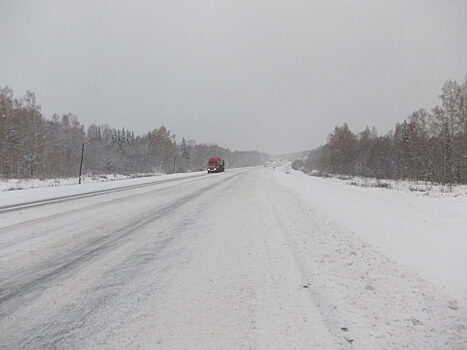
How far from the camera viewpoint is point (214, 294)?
2.42 m

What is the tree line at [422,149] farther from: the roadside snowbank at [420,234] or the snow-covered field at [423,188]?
the roadside snowbank at [420,234]

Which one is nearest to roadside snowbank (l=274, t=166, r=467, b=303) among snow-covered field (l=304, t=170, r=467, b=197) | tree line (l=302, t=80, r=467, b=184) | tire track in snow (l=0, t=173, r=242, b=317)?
tire track in snow (l=0, t=173, r=242, b=317)

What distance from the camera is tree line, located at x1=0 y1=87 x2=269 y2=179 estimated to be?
3744 cm

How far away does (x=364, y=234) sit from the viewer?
14.9 feet

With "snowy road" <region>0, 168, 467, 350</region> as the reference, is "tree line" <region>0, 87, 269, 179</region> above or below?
above

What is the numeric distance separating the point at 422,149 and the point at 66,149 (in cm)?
8232

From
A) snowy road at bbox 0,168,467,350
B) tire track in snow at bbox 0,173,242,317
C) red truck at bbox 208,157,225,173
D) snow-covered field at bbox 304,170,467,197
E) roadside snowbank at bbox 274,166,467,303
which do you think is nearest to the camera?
snowy road at bbox 0,168,467,350

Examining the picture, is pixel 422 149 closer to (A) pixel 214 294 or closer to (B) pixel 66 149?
(A) pixel 214 294

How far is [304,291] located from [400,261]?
1791 millimetres

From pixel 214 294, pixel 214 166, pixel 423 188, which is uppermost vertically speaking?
pixel 214 166

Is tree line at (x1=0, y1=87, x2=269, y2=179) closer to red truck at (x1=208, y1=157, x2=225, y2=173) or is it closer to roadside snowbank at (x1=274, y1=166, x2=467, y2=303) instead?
red truck at (x1=208, y1=157, x2=225, y2=173)

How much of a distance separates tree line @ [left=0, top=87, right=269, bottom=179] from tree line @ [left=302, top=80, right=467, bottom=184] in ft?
136

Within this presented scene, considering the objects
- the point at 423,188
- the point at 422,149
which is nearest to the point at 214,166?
the point at 423,188

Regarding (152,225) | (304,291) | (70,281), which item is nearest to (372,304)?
(304,291)
